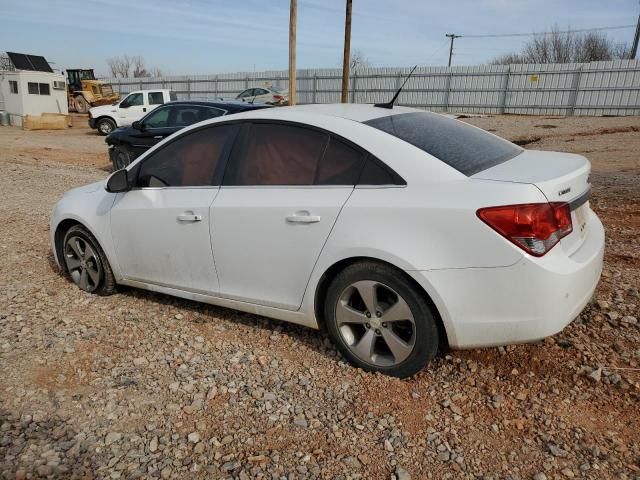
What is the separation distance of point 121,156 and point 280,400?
9.06 m

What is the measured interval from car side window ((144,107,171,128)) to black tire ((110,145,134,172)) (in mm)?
711

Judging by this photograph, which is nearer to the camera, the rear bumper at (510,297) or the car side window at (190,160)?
the rear bumper at (510,297)

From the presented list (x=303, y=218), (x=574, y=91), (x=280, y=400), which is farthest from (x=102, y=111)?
(x=574, y=91)

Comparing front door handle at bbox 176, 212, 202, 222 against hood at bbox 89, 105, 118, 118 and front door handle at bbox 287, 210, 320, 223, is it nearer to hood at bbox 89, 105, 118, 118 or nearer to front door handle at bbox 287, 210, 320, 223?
front door handle at bbox 287, 210, 320, 223

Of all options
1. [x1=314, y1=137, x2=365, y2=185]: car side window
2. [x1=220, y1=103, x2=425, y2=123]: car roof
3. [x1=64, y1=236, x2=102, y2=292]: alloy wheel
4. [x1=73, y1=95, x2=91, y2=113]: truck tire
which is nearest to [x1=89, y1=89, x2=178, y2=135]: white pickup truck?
[x1=73, y1=95, x2=91, y2=113]: truck tire

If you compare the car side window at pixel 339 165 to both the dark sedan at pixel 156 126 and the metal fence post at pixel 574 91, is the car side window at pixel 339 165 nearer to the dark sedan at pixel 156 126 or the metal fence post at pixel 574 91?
the dark sedan at pixel 156 126

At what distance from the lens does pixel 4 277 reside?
15.6ft

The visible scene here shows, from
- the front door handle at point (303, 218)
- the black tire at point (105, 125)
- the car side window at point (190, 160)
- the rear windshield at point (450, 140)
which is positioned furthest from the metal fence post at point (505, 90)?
the front door handle at point (303, 218)

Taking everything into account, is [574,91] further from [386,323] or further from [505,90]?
[386,323]

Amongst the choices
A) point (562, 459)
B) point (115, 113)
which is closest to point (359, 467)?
point (562, 459)

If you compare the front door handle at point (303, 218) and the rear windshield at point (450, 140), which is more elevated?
the rear windshield at point (450, 140)

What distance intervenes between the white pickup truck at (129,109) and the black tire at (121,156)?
8994mm

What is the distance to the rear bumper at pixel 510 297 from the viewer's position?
2.44m

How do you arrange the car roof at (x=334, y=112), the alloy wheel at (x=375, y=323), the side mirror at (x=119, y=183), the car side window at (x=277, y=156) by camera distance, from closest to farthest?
the alloy wheel at (x=375, y=323)
the car side window at (x=277, y=156)
the car roof at (x=334, y=112)
the side mirror at (x=119, y=183)
